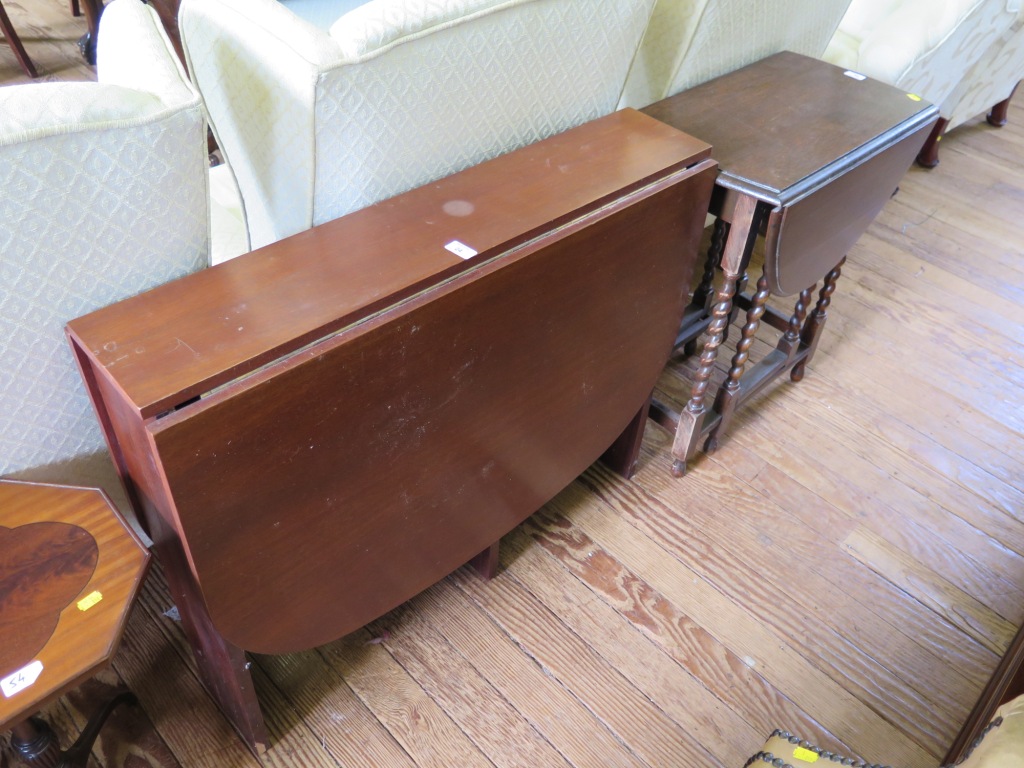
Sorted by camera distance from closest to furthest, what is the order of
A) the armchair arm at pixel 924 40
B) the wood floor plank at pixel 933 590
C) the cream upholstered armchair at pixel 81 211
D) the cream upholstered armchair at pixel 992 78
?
the cream upholstered armchair at pixel 81 211
the wood floor plank at pixel 933 590
the armchair arm at pixel 924 40
the cream upholstered armchair at pixel 992 78

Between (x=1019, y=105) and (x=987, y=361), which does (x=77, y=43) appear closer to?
(x=987, y=361)

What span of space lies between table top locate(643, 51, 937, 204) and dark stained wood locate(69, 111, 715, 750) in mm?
140

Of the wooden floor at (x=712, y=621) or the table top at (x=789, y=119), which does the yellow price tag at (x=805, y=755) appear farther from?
the table top at (x=789, y=119)

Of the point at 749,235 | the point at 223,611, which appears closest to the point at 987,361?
the point at 749,235

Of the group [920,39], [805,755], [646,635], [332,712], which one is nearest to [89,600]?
[332,712]

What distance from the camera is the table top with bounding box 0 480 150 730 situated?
778 mm

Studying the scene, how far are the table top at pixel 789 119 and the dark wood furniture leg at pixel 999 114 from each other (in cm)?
187

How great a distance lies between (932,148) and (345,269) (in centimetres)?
256

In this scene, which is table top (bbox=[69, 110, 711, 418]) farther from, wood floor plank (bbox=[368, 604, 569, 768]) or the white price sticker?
wood floor plank (bbox=[368, 604, 569, 768])

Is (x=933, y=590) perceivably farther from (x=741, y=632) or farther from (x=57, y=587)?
(x=57, y=587)

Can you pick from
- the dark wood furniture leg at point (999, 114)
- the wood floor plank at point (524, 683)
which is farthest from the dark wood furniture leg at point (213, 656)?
the dark wood furniture leg at point (999, 114)

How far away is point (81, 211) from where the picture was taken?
79cm

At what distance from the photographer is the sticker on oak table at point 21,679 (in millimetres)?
764

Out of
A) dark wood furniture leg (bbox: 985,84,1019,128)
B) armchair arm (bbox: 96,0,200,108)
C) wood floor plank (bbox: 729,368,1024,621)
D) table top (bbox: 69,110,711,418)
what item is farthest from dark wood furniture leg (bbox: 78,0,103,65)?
dark wood furniture leg (bbox: 985,84,1019,128)
